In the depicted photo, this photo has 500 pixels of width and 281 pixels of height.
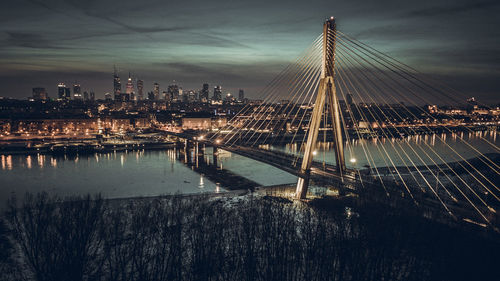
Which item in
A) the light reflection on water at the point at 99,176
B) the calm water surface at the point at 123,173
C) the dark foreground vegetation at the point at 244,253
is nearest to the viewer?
the dark foreground vegetation at the point at 244,253

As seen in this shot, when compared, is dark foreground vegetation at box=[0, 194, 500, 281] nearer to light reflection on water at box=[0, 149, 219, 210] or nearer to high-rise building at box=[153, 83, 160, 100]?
light reflection on water at box=[0, 149, 219, 210]

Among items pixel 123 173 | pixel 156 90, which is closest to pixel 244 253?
pixel 123 173

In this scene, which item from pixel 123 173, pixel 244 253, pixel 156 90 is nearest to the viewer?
pixel 244 253

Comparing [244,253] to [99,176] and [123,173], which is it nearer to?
[99,176]

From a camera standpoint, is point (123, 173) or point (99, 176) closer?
point (99, 176)

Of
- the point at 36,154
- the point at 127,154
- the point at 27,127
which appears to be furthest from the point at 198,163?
the point at 27,127

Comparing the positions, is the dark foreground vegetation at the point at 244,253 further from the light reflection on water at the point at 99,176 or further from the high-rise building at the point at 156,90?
the high-rise building at the point at 156,90

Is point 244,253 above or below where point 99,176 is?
above

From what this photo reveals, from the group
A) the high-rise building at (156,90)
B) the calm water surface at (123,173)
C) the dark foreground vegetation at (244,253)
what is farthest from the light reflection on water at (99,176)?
the high-rise building at (156,90)

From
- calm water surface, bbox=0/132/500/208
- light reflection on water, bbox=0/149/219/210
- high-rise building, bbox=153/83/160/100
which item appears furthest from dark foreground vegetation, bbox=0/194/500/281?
high-rise building, bbox=153/83/160/100

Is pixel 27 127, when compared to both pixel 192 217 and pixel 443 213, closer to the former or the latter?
pixel 192 217

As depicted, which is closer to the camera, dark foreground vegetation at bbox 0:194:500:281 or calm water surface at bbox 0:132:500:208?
dark foreground vegetation at bbox 0:194:500:281
